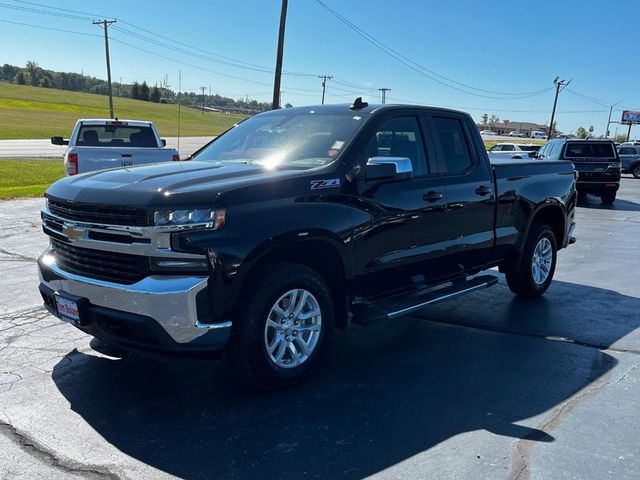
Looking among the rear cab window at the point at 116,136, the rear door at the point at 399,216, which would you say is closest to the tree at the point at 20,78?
the rear cab window at the point at 116,136

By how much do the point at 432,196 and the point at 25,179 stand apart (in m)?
16.1

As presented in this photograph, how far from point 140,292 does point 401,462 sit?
178 centimetres

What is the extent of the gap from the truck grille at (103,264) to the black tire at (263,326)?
0.68 m

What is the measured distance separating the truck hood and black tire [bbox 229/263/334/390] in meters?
0.63

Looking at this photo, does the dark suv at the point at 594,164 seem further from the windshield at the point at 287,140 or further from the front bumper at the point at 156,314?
the front bumper at the point at 156,314

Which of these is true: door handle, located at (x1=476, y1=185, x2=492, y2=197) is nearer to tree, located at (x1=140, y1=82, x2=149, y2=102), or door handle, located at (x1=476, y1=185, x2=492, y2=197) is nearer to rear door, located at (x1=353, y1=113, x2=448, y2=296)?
rear door, located at (x1=353, y1=113, x2=448, y2=296)

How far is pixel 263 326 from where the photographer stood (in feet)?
12.8

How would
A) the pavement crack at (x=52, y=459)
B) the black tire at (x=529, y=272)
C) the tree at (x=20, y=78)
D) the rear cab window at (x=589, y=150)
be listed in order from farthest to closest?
1. the tree at (x=20, y=78)
2. the rear cab window at (x=589, y=150)
3. the black tire at (x=529, y=272)
4. the pavement crack at (x=52, y=459)

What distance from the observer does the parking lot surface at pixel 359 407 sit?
326 centimetres

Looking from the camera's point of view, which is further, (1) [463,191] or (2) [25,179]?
(2) [25,179]

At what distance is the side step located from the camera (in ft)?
14.9

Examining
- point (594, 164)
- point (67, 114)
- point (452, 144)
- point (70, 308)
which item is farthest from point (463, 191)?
point (67, 114)

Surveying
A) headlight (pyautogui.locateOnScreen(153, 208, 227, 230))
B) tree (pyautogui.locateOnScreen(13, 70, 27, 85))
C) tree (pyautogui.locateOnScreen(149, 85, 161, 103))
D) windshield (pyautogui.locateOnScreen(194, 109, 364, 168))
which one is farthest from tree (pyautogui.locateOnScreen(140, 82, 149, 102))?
headlight (pyautogui.locateOnScreen(153, 208, 227, 230))

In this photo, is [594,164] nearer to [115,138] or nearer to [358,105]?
[115,138]
